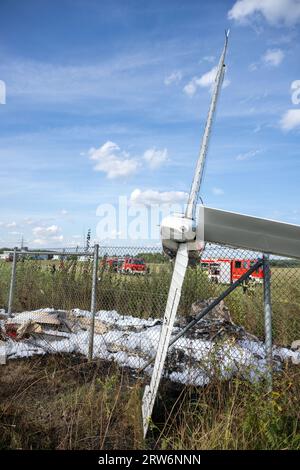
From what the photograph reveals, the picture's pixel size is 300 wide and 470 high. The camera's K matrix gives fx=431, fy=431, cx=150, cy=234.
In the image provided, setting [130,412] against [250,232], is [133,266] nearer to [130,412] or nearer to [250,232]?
[130,412]

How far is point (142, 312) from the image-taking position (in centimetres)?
Answer: 855

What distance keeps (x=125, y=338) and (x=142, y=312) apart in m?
1.80

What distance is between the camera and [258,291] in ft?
26.8

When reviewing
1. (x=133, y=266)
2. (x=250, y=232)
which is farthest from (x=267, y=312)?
(x=133, y=266)

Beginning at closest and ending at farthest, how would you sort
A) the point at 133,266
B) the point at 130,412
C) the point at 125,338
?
the point at 130,412 → the point at 125,338 → the point at 133,266

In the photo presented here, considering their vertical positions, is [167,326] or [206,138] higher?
[206,138]

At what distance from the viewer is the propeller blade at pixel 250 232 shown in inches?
130

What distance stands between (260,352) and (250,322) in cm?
184

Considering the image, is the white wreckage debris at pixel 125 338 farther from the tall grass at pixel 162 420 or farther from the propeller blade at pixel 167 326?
the propeller blade at pixel 167 326

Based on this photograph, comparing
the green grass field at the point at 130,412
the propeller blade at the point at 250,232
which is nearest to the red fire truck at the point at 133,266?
the green grass field at the point at 130,412

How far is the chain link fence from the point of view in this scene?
613 cm

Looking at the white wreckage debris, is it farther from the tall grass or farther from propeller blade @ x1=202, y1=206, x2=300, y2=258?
propeller blade @ x1=202, y1=206, x2=300, y2=258
